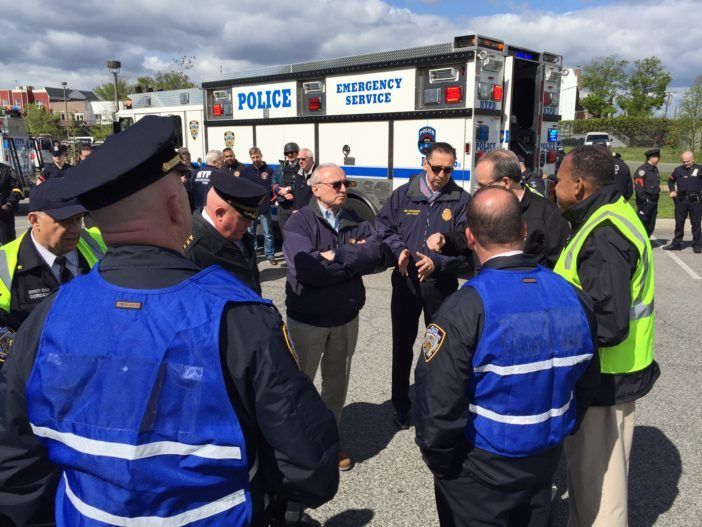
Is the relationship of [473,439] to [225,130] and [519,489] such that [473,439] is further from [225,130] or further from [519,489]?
[225,130]

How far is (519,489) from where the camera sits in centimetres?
193

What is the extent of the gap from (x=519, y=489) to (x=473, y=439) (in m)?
0.24

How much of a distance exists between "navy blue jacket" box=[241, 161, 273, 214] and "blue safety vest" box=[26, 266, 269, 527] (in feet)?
24.1

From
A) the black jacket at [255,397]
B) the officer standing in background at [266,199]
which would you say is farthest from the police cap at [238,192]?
the officer standing in background at [266,199]

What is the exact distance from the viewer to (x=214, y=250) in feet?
8.79

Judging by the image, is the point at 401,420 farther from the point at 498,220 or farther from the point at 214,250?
the point at 498,220

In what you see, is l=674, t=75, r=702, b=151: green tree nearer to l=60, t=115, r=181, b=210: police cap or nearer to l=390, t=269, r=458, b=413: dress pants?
l=390, t=269, r=458, b=413: dress pants

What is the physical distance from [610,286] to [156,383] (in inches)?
74.9

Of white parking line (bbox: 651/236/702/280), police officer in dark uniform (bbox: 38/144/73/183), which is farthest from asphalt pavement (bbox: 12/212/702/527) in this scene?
police officer in dark uniform (bbox: 38/144/73/183)

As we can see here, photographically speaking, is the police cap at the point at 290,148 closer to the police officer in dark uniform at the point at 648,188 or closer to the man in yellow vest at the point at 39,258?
the man in yellow vest at the point at 39,258

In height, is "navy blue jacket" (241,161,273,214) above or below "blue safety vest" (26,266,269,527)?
above

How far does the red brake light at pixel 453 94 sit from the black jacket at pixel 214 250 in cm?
515

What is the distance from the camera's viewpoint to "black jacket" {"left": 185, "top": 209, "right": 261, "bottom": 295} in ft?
8.58

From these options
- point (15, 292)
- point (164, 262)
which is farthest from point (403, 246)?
point (164, 262)
